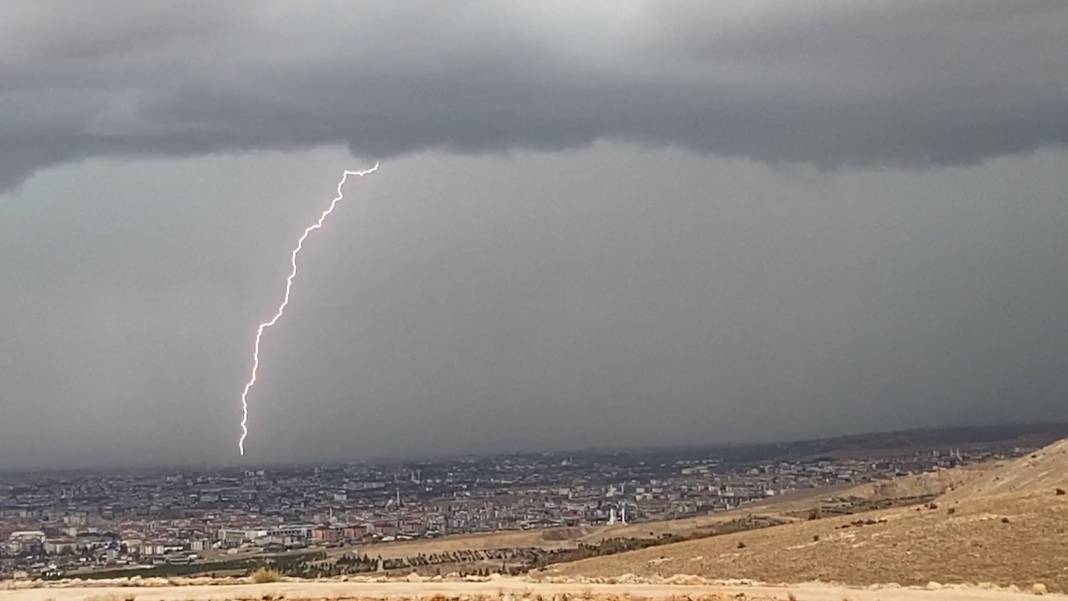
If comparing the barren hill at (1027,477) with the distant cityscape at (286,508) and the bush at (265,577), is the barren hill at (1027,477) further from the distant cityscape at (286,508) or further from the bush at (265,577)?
the distant cityscape at (286,508)

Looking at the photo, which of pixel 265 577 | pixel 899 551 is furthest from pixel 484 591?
pixel 899 551

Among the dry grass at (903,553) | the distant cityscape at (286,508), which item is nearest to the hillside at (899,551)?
the dry grass at (903,553)

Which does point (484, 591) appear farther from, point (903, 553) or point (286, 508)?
point (286, 508)

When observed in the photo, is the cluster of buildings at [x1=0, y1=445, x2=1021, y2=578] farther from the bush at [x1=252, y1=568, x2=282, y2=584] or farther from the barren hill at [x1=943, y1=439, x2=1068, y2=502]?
the barren hill at [x1=943, y1=439, x2=1068, y2=502]

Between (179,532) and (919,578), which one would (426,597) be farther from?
(179,532)

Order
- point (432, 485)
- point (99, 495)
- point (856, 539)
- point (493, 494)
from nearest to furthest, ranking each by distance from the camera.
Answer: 1. point (856, 539)
2. point (99, 495)
3. point (493, 494)
4. point (432, 485)

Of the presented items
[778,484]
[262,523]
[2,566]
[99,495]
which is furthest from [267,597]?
[778,484]

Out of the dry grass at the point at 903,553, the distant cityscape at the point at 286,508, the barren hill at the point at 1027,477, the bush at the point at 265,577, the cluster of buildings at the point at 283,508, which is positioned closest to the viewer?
the dry grass at the point at 903,553
